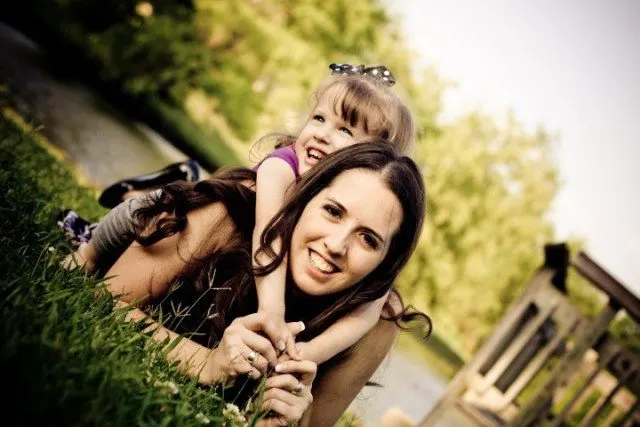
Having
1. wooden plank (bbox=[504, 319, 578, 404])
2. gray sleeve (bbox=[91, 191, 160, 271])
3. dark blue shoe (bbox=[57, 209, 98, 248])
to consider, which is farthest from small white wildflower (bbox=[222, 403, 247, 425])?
wooden plank (bbox=[504, 319, 578, 404])

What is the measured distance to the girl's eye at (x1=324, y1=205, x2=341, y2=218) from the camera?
6.86 ft

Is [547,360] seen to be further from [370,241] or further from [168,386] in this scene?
[168,386]

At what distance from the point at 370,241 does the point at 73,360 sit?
1.26 m

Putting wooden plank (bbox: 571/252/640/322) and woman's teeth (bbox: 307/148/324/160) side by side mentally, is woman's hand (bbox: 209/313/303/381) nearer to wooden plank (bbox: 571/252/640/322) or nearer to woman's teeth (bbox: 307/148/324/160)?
woman's teeth (bbox: 307/148/324/160)

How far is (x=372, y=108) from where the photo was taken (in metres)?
2.97

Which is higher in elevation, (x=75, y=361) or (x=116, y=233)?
(x=116, y=233)

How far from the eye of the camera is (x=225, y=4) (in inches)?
691

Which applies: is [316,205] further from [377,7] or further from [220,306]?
[377,7]

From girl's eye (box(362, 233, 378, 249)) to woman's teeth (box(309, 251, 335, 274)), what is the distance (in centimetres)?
20

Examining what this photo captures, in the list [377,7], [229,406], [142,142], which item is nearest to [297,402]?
[229,406]

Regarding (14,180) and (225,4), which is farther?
(225,4)

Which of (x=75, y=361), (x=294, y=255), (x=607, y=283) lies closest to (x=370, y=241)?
(x=294, y=255)

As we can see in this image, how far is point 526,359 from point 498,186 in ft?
47.8

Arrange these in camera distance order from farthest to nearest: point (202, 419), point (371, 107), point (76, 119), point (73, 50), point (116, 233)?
point (73, 50), point (76, 119), point (371, 107), point (116, 233), point (202, 419)
